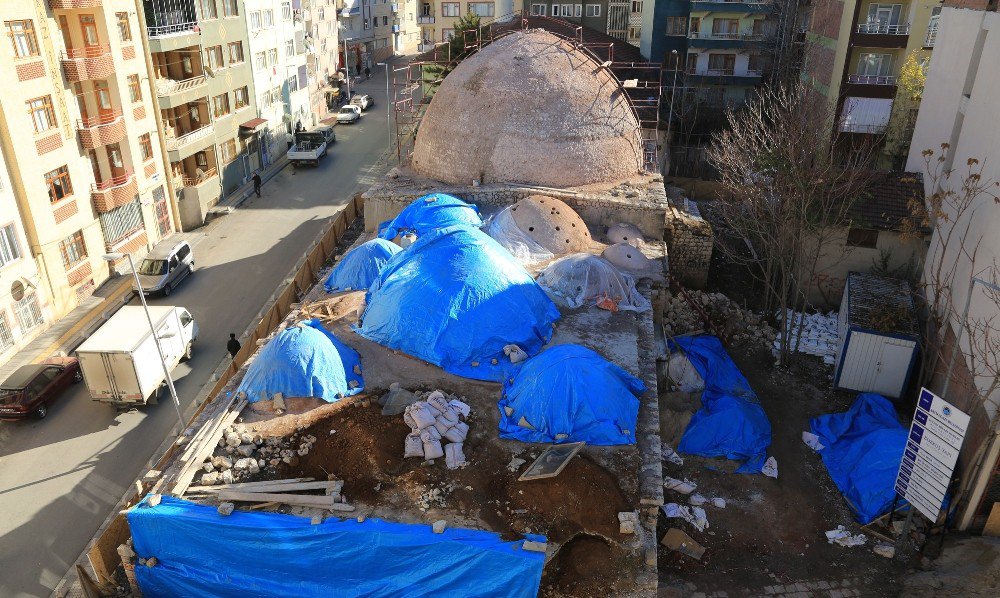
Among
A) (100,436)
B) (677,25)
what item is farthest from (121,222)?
(677,25)

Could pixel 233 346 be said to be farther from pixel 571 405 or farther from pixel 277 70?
pixel 277 70

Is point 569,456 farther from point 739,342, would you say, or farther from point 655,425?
point 739,342

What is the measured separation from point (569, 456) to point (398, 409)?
408 cm

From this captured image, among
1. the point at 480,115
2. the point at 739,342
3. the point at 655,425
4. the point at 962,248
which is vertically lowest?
the point at 739,342

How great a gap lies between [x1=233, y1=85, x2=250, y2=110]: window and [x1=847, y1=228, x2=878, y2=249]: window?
1232 inches

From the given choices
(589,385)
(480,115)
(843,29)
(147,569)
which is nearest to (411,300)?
(589,385)

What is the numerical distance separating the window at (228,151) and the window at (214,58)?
3.89 metres

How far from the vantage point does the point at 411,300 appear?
17.5 meters

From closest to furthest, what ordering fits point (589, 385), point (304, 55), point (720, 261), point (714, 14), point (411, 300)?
1. point (589, 385)
2. point (411, 300)
3. point (720, 261)
4. point (714, 14)
5. point (304, 55)

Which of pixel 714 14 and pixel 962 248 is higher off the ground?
pixel 714 14

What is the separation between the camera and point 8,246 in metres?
22.6

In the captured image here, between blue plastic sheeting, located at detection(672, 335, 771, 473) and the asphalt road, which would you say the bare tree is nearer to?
blue plastic sheeting, located at detection(672, 335, 771, 473)

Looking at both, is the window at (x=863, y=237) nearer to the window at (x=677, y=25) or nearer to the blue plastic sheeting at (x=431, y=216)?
the blue plastic sheeting at (x=431, y=216)

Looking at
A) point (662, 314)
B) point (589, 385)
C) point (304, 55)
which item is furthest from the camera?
point (304, 55)
